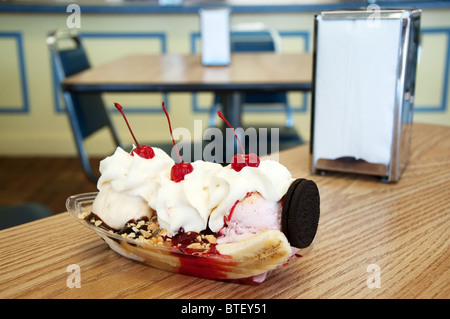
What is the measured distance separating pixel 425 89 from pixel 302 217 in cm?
331

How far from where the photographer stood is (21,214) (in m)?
1.26

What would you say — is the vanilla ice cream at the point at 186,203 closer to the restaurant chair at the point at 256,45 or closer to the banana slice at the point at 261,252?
the banana slice at the point at 261,252

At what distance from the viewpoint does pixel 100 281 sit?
55 centimetres

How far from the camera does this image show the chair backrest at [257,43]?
2570mm

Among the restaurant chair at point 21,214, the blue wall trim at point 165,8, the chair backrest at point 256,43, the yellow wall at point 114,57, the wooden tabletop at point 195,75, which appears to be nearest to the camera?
the restaurant chair at point 21,214

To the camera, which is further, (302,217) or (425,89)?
(425,89)

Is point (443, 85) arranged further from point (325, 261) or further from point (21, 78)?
point (325, 261)

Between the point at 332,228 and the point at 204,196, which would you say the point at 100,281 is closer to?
the point at 204,196

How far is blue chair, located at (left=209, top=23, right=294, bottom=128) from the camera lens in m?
2.57

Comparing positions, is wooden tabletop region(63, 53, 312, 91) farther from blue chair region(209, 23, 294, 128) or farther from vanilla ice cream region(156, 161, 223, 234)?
vanilla ice cream region(156, 161, 223, 234)

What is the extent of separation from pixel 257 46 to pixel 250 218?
2.12m

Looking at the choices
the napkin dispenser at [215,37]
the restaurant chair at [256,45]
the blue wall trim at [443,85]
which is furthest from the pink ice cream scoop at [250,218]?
the blue wall trim at [443,85]

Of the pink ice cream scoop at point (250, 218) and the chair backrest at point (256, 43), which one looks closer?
the pink ice cream scoop at point (250, 218)
